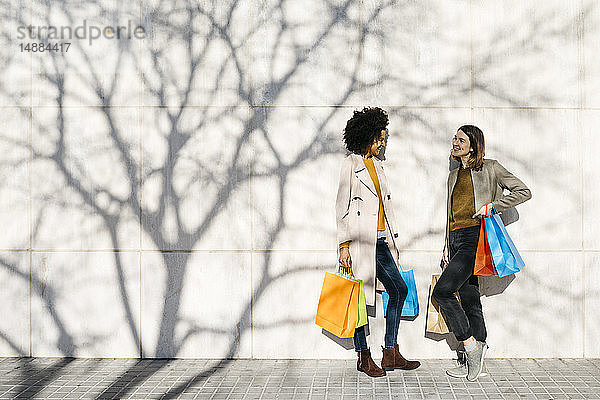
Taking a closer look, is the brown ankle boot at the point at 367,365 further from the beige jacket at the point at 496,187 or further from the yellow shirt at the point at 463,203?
the beige jacket at the point at 496,187

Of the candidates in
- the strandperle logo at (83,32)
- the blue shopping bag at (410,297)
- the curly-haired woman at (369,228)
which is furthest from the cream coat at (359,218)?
the strandperle logo at (83,32)

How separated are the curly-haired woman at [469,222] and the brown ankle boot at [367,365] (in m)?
0.66

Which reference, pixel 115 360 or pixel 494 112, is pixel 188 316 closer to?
pixel 115 360

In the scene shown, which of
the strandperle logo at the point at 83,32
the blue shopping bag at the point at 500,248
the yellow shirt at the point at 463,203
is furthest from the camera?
the strandperle logo at the point at 83,32

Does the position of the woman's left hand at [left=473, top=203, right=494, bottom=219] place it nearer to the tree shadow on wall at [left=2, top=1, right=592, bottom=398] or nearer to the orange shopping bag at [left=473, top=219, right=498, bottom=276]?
the orange shopping bag at [left=473, top=219, right=498, bottom=276]

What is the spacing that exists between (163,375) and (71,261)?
1.63 m

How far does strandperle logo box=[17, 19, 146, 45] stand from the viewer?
676 centimetres

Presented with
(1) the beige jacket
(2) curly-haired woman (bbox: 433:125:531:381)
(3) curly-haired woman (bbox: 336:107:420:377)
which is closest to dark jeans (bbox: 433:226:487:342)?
(2) curly-haired woman (bbox: 433:125:531:381)

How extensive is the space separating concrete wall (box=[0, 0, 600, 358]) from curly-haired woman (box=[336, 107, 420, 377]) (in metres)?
0.42

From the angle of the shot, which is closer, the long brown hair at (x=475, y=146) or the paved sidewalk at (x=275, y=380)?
the paved sidewalk at (x=275, y=380)

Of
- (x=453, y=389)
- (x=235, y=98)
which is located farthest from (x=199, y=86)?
(x=453, y=389)

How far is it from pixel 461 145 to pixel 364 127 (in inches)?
35.7

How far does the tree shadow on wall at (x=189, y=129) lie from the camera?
21.9 feet

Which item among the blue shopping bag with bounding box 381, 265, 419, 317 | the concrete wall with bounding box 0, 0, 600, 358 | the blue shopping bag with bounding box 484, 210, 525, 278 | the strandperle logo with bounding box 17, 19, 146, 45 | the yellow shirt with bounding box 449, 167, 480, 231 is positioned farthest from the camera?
the strandperle logo with bounding box 17, 19, 146, 45
